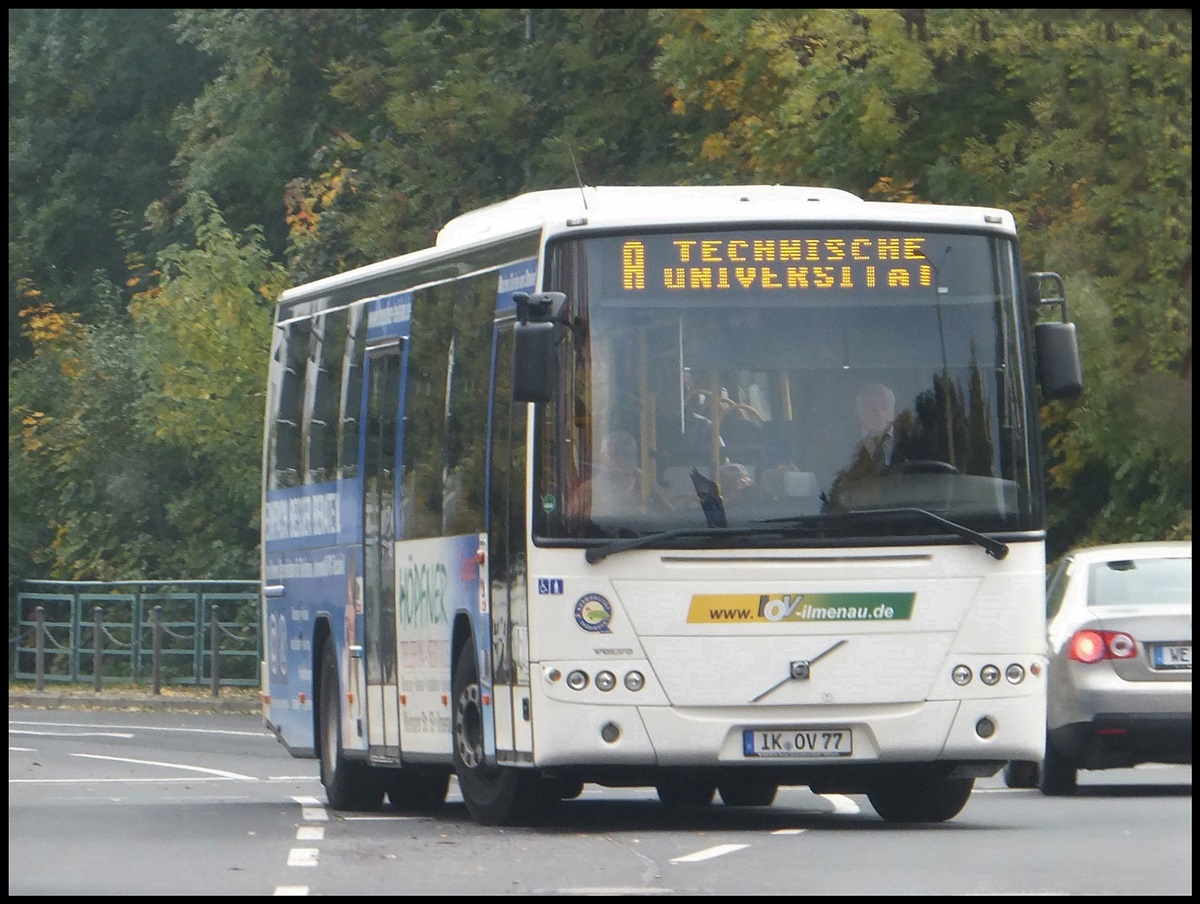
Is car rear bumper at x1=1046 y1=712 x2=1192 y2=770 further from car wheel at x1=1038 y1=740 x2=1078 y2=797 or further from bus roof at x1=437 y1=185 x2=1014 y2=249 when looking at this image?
bus roof at x1=437 y1=185 x2=1014 y2=249

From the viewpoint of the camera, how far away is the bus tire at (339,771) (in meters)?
18.0

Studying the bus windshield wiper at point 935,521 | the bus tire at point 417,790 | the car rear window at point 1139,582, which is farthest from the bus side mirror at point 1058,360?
the bus tire at point 417,790

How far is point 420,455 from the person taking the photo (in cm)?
1630

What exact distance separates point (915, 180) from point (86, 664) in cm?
1365

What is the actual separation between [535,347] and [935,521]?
2.13 metres

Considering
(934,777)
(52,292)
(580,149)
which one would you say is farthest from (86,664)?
(934,777)

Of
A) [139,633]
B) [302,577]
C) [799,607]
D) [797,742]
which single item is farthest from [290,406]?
[139,633]

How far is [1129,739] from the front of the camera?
18078 mm

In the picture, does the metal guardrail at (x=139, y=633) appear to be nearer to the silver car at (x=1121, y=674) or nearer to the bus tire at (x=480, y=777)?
the silver car at (x=1121, y=674)

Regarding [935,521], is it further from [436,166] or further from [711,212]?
[436,166]

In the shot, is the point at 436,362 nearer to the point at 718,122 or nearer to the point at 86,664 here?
the point at 718,122

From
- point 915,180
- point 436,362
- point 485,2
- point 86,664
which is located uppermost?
point 485,2

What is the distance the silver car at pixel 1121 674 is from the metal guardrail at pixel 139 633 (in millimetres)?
→ 20760

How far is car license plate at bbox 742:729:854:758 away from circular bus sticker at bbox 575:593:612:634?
86 cm
